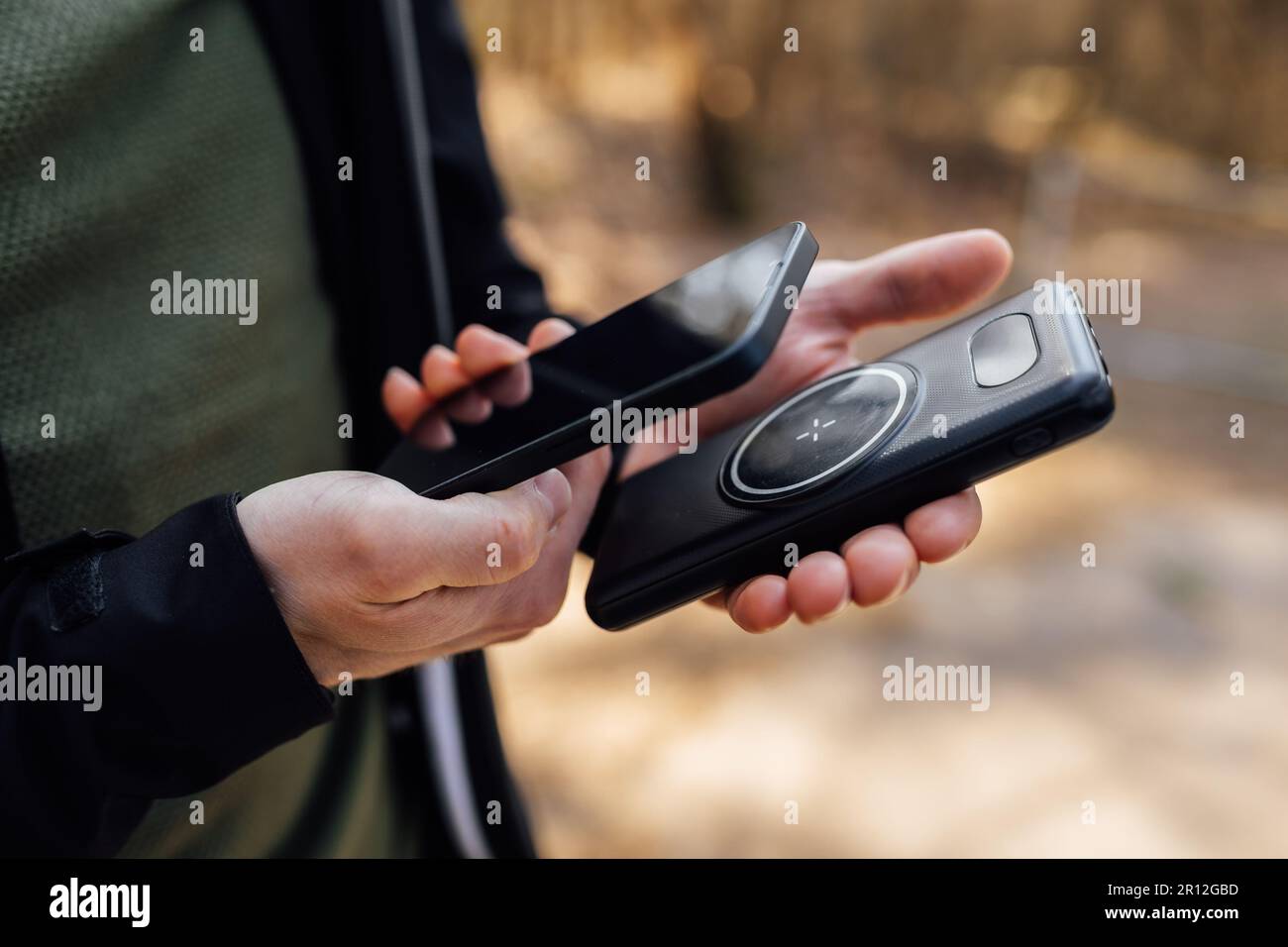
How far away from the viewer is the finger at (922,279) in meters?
0.91

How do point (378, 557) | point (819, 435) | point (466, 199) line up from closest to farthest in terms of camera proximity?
point (378, 557) → point (819, 435) → point (466, 199)

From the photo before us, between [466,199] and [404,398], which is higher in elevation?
[466,199]

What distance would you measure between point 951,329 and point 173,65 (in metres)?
0.65

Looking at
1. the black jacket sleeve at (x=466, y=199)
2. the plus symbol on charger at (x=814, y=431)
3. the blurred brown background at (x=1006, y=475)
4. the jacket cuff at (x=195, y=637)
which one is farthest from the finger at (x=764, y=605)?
the blurred brown background at (x=1006, y=475)

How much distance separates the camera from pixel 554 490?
0.74 metres

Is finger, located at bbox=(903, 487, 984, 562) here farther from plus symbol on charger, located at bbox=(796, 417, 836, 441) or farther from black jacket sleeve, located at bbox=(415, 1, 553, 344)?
black jacket sleeve, located at bbox=(415, 1, 553, 344)

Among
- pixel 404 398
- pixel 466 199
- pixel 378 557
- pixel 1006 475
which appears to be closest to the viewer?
pixel 378 557

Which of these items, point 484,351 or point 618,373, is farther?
point 484,351

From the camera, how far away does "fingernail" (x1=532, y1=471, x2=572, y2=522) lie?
2.39 ft

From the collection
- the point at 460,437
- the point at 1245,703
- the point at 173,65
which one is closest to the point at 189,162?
the point at 173,65

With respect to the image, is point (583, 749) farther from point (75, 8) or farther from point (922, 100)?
point (922, 100)

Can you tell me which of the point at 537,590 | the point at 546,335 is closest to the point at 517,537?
the point at 537,590

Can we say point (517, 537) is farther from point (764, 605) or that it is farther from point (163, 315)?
point (163, 315)

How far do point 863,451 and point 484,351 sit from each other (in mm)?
339
